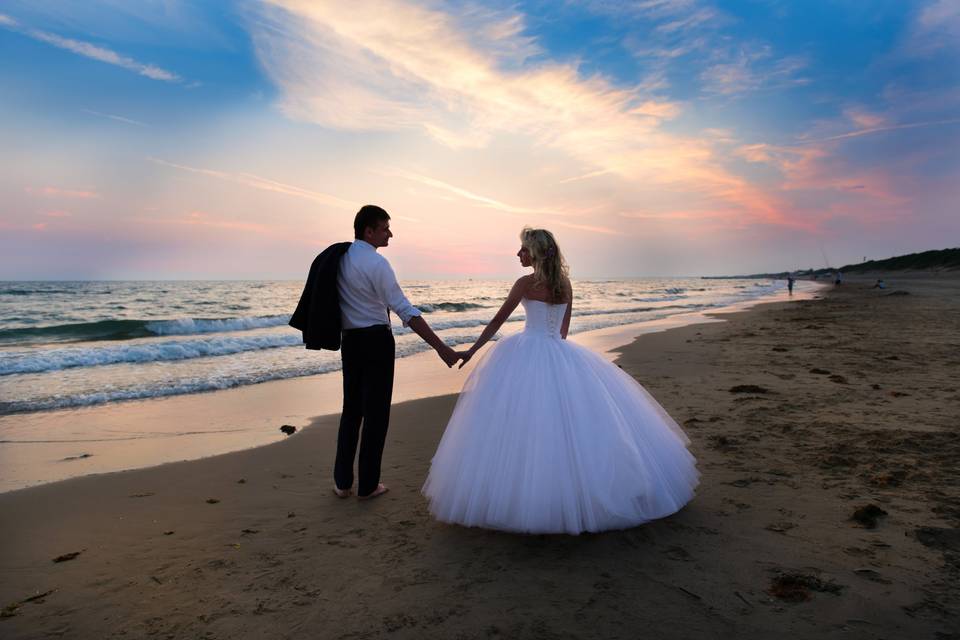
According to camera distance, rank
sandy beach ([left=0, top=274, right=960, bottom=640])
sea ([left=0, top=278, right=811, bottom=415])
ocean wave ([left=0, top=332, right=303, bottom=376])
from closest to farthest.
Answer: sandy beach ([left=0, top=274, right=960, bottom=640]), sea ([left=0, top=278, right=811, bottom=415]), ocean wave ([left=0, top=332, right=303, bottom=376])

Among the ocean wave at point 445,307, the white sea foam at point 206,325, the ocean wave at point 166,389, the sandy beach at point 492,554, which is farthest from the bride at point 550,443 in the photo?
the ocean wave at point 445,307

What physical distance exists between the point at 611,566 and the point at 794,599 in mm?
972

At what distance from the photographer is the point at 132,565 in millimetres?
3521

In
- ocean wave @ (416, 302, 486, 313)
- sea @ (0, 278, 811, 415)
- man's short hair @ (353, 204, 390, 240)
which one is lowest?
sea @ (0, 278, 811, 415)

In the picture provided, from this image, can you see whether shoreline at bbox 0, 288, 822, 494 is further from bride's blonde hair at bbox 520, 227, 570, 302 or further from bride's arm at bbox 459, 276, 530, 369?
bride's blonde hair at bbox 520, 227, 570, 302

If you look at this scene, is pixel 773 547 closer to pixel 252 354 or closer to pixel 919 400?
pixel 919 400

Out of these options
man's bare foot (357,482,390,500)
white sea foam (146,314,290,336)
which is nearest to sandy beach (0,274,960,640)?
man's bare foot (357,482,390,500)

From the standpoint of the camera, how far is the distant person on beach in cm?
450

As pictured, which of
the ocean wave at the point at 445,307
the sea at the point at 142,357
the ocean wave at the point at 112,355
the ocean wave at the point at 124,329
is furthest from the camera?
the ocean wave at the point at 445,307

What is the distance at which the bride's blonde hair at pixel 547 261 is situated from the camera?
4.19 metres

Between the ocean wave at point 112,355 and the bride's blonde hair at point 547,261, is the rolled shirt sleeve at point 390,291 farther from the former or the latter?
the ocean wave at point 112,355

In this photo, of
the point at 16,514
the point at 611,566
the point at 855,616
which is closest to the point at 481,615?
the point at 611,566

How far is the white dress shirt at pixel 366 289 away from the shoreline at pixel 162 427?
2931 millimetres

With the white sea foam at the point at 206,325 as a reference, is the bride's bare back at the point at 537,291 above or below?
above
